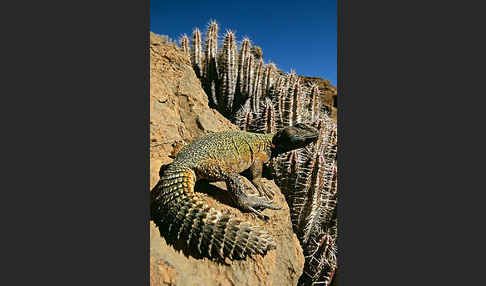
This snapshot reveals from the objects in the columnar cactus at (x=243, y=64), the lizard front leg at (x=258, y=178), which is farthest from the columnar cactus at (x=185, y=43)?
the lizard front leg at (x=258, y=178)

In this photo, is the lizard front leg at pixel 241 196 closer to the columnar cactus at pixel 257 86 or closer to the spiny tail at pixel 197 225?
the spiny tail at pixel 197 225

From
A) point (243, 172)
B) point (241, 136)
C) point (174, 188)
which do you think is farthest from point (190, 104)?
point (174, 188)

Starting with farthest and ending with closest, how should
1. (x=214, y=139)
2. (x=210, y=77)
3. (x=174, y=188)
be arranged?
(x=210, y=77), (x=214, y=139), (x=174, y=188)

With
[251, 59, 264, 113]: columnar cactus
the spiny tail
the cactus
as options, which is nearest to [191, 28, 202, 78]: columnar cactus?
the cactus

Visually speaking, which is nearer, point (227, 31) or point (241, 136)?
→ point (241, 136)

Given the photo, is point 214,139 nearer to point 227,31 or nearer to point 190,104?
point 190,104

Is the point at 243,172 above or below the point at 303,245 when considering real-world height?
above

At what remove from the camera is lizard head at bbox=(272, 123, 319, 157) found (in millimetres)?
2365

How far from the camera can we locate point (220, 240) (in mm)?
1573

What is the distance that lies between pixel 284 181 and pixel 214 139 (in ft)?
3.27

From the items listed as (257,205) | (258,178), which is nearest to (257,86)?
(258,178)

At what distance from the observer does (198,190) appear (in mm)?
1930

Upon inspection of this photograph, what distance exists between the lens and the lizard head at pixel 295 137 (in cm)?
237

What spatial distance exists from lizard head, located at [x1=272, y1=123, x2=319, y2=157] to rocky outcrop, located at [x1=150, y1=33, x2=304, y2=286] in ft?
1.20
